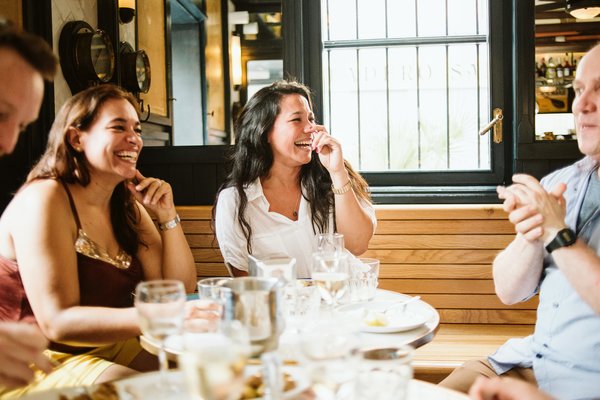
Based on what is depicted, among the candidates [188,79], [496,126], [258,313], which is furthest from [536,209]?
[188,79]

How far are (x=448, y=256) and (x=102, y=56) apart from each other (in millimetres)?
2335

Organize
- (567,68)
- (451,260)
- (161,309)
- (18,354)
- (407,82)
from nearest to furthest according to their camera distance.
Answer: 1. (161,309)
2. (18,354)
3. (451,260)
4. (407,82)
5. (567,68)

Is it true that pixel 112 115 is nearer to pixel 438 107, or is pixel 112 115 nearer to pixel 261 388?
pixel 261 388

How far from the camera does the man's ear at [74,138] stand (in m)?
2.18

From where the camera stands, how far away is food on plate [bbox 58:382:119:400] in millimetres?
1145

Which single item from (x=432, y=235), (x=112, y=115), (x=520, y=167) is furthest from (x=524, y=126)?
(x=112, y=115)

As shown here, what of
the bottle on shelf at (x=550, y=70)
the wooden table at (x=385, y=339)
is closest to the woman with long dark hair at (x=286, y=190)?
the wooden table at (x=385, y=339)

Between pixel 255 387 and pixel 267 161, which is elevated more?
pixel 267 161

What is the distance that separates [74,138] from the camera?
2.19m

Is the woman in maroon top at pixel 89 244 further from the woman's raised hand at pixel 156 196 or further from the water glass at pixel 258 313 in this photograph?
the water glass at pixel 258 313

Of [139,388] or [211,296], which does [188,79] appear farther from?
[139,388]

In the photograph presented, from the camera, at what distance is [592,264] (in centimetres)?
160

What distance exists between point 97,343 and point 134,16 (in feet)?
9.45

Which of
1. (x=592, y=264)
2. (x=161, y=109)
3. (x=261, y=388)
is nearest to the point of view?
(x=261, y=388)
